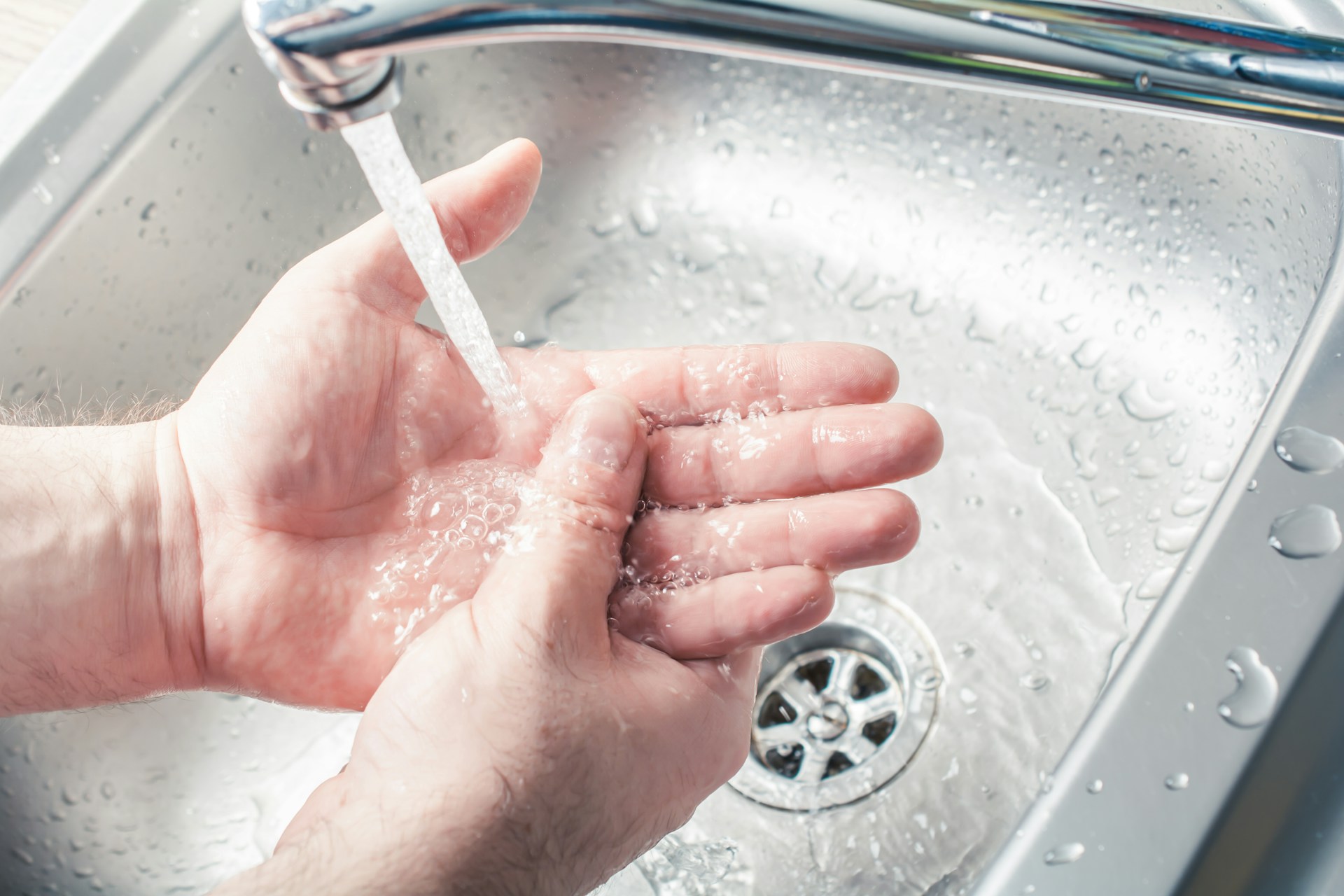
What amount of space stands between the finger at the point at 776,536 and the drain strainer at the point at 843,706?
16 centimetres

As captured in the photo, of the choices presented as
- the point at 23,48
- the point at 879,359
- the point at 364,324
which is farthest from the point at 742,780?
the point at 23,48

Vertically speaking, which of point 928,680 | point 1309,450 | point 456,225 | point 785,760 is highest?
point 1309,450

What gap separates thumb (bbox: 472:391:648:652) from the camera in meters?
0.60

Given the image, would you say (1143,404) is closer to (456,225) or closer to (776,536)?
(776,536)

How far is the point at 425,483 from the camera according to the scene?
77 centimetres

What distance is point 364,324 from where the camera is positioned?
0.75 meters

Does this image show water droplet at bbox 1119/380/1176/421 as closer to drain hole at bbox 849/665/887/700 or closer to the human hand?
drain hole at bbox 849/665/887/700

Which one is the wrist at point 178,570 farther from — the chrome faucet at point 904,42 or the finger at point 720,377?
the chrome faucet at point 904,42

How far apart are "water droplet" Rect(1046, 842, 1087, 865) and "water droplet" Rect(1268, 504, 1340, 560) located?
0.64 ft

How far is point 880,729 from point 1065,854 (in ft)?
1.12

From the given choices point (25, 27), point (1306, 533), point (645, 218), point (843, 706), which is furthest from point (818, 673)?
point (25, 27)

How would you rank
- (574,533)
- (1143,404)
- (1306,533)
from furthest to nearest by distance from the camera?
(1143,404), (574,533), (1306,533)

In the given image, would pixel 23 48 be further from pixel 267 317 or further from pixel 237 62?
pixel 267 317

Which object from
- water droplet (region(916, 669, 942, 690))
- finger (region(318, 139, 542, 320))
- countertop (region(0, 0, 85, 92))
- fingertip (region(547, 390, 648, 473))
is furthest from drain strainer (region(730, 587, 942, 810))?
countertop (region(0, 0, 85, 92))
